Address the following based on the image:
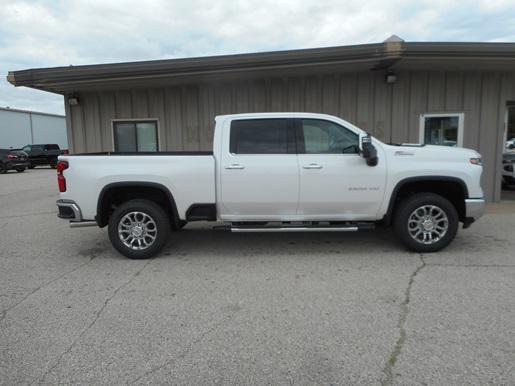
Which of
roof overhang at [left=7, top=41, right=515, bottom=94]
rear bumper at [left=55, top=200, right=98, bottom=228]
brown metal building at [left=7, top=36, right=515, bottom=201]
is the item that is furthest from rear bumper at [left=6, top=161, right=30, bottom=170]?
rear bumper at [left=55, top=200, right=98, bottom=228]

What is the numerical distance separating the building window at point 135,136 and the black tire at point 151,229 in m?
5.07

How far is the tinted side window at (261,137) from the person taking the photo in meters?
5.24

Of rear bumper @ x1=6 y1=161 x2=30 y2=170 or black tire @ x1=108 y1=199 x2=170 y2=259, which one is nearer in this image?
black tire @ x1=108 y1=199 x2=170 y2=259

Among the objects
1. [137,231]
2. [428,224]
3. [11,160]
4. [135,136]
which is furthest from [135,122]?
[11,160]

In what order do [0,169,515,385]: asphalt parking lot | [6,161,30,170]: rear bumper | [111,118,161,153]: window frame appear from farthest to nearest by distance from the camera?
[6,161,30,170]: rear bumper < [111,118,161,153]: window frame < [0,169,515,385]: asphalt parking lot

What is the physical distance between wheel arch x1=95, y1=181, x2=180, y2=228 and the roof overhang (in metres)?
3.79

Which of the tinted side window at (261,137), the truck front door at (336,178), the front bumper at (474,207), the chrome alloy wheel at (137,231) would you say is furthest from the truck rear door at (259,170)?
the front bumper at (474,207)

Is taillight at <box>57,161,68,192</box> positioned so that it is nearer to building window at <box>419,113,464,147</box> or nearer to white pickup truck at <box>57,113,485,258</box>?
white pickup truck at <box>57,113,485,258</box>

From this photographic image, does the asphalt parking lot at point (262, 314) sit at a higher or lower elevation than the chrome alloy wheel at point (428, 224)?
lower

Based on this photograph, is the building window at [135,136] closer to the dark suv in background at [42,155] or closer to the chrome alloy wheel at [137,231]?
the chrome alloy wheel at [137,231]

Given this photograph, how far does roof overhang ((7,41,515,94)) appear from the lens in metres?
7.42

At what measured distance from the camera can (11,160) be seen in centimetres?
2208

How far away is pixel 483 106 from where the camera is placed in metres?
8.88

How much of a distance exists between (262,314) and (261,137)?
104 inches
